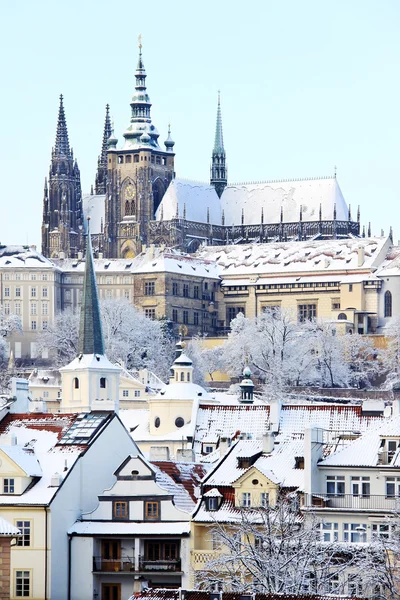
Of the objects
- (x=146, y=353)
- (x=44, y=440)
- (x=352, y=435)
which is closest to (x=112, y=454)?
(x=44, y=440)

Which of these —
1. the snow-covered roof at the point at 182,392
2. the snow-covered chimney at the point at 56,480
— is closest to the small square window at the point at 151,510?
the snow-covered chimney at the point at 56,480

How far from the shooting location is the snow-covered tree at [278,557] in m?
63.2

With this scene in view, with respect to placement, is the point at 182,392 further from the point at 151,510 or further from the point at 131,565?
the point at 131,565

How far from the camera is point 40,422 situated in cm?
8281

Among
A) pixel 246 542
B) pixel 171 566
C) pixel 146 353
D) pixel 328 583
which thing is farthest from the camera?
pixel 146 353

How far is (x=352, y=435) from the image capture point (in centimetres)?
8012

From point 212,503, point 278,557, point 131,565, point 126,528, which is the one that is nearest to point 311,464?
point 212,503

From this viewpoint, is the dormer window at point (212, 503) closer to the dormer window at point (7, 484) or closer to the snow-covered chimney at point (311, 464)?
the snow-covered chimney at point (311, 464)

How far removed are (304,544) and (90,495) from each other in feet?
49.3

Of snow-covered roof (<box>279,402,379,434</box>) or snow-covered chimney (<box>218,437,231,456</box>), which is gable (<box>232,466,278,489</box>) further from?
snow-covered roof (<box>279,402,379,434</box>)

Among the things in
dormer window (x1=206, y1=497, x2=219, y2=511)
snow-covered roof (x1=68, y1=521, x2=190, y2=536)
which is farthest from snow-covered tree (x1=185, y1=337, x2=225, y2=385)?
dormer window (x1=206, y1=497, x2=219, y2=511)

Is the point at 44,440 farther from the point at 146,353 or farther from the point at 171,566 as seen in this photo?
the point at 146,353

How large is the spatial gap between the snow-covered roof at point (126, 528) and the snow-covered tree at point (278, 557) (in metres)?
3.34

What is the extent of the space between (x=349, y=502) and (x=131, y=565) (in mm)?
8457
